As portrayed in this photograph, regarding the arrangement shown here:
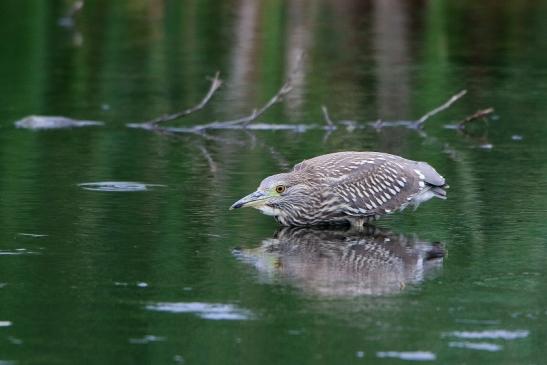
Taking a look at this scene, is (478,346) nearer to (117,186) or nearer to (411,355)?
(411,355)

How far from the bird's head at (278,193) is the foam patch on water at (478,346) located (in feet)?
10.3

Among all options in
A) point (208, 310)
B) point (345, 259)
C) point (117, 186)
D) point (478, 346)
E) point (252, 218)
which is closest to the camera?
point (478, 346)

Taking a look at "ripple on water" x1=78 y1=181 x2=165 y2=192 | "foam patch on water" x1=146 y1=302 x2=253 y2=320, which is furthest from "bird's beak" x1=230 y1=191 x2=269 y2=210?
"foam patch on water" x1=146 y1=302 x2=253 y2=320

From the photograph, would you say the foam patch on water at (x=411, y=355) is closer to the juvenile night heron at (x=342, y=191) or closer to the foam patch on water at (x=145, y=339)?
the foam patch on water at (x=145, y=339)

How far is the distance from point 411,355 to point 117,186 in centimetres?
521

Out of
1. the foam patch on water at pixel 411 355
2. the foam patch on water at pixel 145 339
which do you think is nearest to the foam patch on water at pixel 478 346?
the foam patch on water at pixel 411 355

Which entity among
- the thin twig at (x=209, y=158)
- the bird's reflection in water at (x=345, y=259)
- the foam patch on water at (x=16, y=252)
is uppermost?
the foam patch on water at (x=16, y=252)

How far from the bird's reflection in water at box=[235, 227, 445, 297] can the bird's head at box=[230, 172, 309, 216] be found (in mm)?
187

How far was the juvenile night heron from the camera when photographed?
10156 millimetres

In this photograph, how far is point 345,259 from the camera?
920cm

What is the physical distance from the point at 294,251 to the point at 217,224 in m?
0.98

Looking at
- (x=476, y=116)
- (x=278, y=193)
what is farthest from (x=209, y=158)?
(x=278, y=193)

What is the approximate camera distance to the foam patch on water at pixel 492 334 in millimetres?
7281

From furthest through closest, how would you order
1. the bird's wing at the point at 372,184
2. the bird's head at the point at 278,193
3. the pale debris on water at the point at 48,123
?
the pale debris on water at the point at 48,123, the bird's wing at the point at 372,184, the bird's head at the point at 278,193
